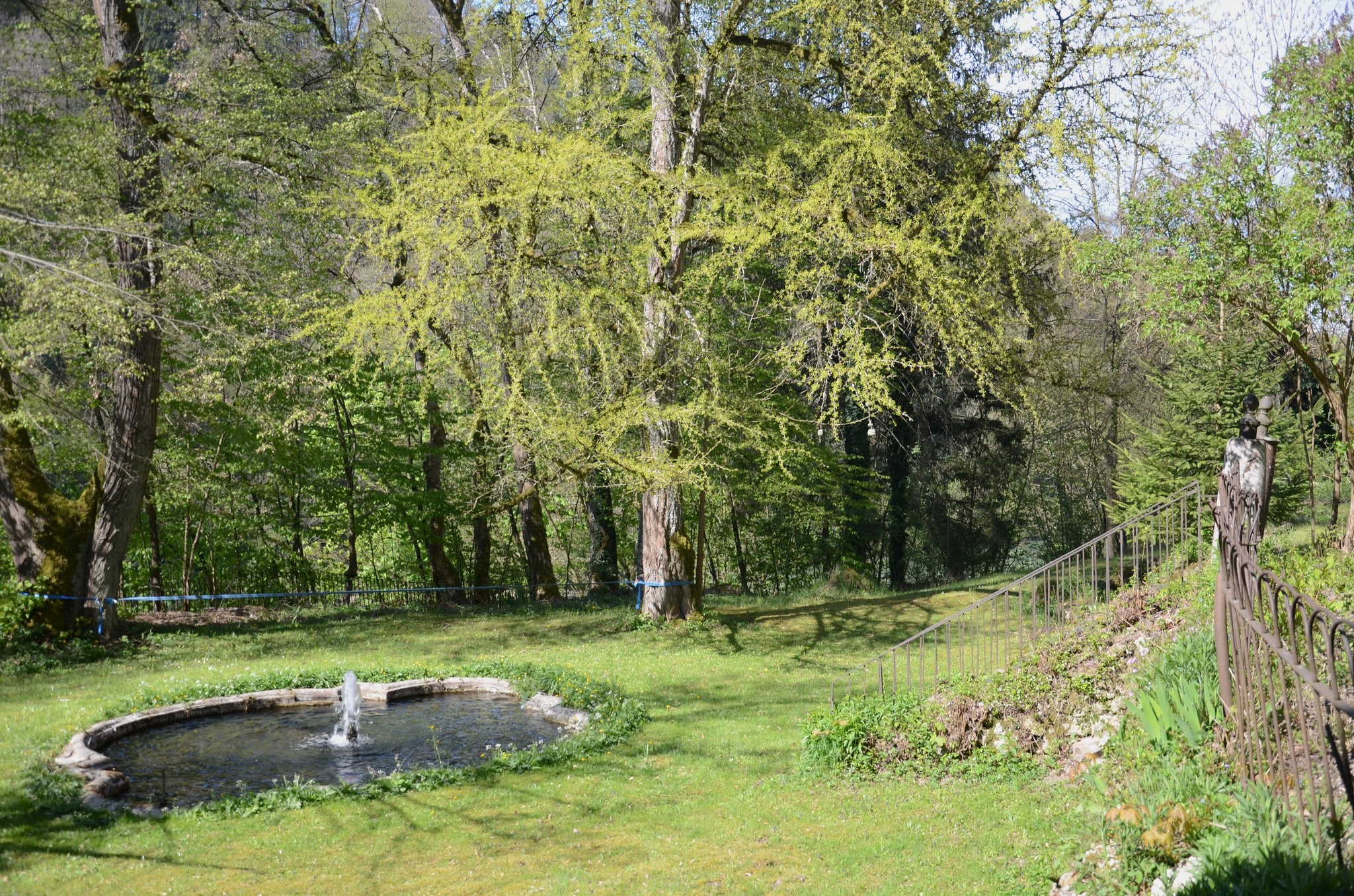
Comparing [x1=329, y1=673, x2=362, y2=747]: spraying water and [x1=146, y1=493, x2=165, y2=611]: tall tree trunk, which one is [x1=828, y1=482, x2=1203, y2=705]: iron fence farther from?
[x1=146, y1=493, x2=165, y2=611]: tall tree trunk

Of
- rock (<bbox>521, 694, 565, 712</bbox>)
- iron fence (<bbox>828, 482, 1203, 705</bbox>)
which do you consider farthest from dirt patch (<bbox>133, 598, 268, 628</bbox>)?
iron fence (<bbox>828, 482, 1203, 705</bbox>)

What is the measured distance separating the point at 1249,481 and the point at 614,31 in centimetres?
952

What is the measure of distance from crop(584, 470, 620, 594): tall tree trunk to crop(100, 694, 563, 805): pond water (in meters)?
8.25

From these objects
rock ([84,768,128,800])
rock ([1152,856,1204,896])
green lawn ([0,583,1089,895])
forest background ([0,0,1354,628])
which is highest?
forest background ([0,0,1354,628])

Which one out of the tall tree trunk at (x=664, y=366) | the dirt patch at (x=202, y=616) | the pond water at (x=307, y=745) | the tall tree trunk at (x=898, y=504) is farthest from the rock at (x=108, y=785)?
the tall tree trunk at (x=898, y=504)

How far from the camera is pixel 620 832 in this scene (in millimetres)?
6738

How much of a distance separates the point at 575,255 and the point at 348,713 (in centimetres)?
808

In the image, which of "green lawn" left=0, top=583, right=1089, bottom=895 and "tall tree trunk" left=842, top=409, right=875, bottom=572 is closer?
"green lawn" left=0, top=583, right=1089, bottom=895

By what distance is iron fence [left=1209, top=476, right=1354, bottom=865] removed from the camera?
10.9 feet

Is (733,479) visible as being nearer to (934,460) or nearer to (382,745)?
(934,460)

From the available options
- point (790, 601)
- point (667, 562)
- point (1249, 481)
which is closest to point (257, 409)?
point (667, 562)

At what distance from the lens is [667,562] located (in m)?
14.3

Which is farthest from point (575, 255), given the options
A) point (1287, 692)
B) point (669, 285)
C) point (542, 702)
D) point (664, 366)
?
point (1287, 692)

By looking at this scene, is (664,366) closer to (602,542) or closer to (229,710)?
(229,710)
